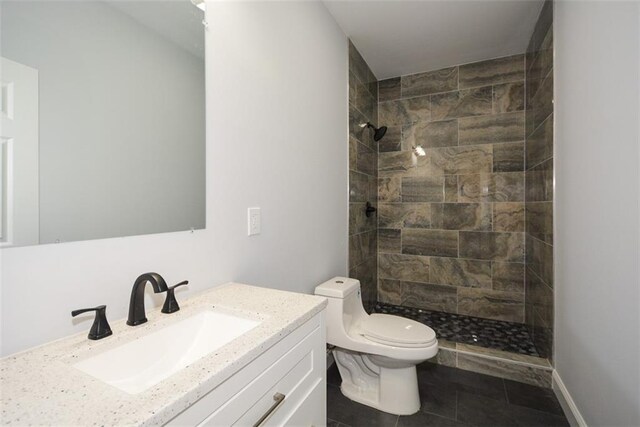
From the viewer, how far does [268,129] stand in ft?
4.84

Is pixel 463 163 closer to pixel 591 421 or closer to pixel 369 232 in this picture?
pixel 369 232

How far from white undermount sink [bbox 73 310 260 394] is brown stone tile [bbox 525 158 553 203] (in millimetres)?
2051

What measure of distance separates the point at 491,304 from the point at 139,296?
115 inches

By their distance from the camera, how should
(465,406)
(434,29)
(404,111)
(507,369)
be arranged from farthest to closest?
(404,111), (434,29), (507,369), (465,406)

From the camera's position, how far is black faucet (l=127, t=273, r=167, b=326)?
2.73 feet

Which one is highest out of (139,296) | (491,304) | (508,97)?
(508,97)

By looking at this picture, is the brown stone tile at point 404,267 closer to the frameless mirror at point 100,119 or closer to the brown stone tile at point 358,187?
the brown stone tile at point 358,187

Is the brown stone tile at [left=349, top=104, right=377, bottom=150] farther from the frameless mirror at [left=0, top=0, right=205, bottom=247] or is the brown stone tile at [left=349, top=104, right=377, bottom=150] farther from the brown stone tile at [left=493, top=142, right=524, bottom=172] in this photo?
the frameless mirror at [left=0, top=0, right=205, bottom=247]

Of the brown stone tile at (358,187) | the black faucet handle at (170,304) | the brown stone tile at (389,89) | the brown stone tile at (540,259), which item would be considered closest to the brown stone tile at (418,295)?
the brown stone tile at (540,259)

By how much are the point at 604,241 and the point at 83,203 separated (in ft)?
6.10

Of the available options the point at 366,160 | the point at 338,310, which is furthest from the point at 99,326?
the point at 366,160

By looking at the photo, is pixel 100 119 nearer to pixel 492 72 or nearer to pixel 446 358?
pixel 446 358

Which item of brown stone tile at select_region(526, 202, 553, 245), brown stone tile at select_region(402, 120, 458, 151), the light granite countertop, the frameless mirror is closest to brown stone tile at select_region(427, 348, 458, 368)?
brown stone tile at select_region(526, 202, 553, 245)

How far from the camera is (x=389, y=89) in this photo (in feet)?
10.4
